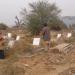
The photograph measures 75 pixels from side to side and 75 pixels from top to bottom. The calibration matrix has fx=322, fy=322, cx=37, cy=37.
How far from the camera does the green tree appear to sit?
113 ft

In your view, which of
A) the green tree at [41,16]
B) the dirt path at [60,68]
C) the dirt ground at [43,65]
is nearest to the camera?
the dirt ground at [43,65]

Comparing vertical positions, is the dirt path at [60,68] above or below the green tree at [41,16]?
below

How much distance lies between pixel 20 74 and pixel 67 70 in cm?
171

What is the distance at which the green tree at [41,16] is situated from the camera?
34.5 meters

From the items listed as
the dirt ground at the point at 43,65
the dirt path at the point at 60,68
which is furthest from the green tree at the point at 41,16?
the dirt path at the point at 60,68

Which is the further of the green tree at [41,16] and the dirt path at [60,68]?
the green tree at [41,16]

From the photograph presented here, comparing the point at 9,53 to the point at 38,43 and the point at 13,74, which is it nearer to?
the point at 38,43

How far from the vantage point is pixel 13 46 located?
59.1 ft

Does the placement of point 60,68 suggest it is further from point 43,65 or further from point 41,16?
point 41,16

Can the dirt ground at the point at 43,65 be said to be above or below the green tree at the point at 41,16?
below

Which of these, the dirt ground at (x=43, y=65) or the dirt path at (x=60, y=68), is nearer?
the dirt ground at (x=43, y=65)

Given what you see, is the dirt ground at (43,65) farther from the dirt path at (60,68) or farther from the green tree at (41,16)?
the green tree at (41,16)

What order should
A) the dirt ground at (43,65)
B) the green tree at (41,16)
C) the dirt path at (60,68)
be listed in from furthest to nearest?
the green tree at (41,16)
the dirt path at (60,68)
the dirt ground at (43,65)

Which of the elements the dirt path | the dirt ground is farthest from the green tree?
the dirt path
